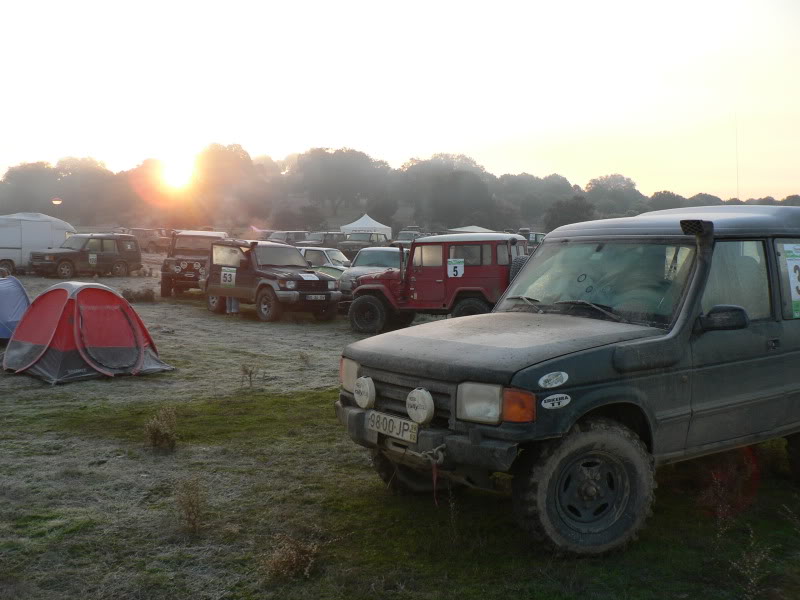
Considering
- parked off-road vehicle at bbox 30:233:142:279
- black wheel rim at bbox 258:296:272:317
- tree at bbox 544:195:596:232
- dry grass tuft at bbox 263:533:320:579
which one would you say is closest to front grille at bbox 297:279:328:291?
black wheel rim at bbox 258:296:272:317

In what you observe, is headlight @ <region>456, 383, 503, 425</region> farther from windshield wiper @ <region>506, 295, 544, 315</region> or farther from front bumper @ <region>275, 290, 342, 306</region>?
front bumper @ <region>275, 290, 342, 306</region>

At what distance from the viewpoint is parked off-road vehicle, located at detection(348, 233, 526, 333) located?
13.7 metres

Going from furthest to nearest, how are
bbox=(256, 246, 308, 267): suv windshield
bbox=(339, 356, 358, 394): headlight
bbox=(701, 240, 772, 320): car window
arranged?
1. bbox=(256, 246, 308, 267): suv windshield
2. bbox=(339, 356, 358, 394): headlight
3. bbox=(701, 240, 772, 320): car window

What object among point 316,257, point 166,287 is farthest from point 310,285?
point 166,287

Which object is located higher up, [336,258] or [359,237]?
[359,237]

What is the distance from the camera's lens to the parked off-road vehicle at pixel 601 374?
3.97 metres

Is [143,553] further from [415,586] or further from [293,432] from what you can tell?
[293,432]

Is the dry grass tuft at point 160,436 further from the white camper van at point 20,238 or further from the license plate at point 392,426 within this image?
the white camper van at point 20,238

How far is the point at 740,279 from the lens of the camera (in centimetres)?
490

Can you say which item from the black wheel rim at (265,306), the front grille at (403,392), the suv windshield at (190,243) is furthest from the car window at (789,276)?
the suv windshield at (190,243)

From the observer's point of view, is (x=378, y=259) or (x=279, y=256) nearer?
(x=279, y=256)

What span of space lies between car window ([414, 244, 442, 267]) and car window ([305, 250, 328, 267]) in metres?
7.38

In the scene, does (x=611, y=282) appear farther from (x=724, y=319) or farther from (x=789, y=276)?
(x=789, y=276)

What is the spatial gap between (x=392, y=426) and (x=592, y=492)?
118 centimetres
